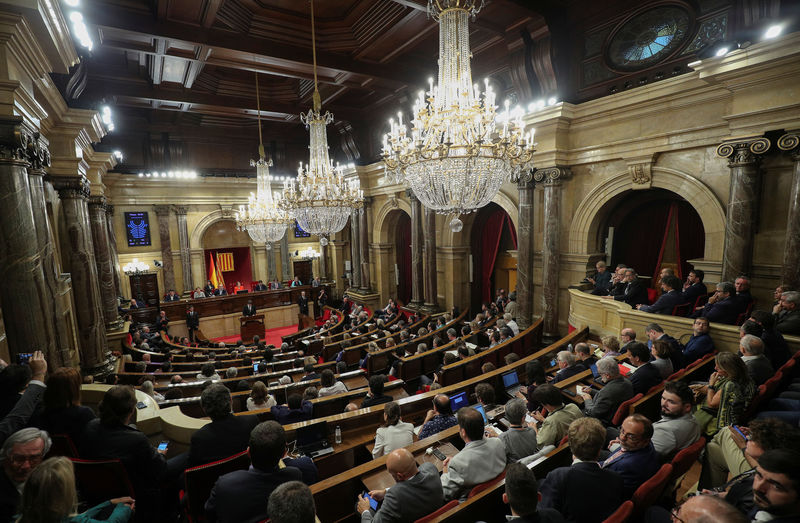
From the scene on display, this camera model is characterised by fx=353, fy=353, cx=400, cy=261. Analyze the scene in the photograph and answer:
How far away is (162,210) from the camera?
43.9 feet

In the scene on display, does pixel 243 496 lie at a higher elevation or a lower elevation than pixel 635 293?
lower

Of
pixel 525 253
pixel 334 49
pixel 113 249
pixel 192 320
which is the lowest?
pixel 192 320

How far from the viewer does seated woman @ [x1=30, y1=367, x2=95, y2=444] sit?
93.5 inches

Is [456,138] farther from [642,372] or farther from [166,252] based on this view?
[166,252]

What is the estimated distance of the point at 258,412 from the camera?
3.71 m

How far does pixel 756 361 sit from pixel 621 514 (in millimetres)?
2487

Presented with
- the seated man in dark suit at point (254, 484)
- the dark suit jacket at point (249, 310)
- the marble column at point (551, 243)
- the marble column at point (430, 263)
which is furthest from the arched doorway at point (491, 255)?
the seated man in dark suit at point (254, 484)

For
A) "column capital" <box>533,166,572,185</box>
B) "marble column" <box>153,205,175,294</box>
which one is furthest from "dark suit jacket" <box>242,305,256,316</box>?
"column capital" <box>533,166,572,185</box>

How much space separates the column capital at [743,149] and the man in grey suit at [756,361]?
285 cm

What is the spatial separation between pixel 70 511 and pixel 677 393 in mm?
3630

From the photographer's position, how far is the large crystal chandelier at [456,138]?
3.59m

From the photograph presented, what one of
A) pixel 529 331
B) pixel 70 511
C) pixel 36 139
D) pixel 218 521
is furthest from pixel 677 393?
pixel 36 139

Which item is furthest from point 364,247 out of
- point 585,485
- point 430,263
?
point 585,485

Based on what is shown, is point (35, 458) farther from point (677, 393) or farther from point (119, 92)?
point (119, 92)
